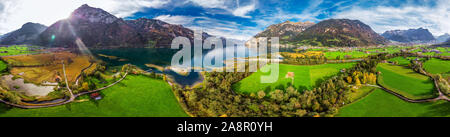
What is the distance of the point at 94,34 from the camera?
154500mm

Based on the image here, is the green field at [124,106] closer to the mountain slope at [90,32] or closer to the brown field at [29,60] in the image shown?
the brown field at [29,60]

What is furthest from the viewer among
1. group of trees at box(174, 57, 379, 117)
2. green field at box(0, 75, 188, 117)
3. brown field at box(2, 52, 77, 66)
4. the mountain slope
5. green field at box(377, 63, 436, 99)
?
the mountain slope

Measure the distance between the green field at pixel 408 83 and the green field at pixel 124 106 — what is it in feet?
126

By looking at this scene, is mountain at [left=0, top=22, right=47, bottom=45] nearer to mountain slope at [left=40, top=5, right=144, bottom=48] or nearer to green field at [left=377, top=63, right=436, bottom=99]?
mountain slope at [left=40, top=5, right=144, bottom=48]

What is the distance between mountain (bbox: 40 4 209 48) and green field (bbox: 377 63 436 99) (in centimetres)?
16820

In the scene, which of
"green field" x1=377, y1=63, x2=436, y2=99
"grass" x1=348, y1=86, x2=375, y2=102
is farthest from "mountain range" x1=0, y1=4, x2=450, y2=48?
"grass" x1=348, y1=86, x2=375, y2=102

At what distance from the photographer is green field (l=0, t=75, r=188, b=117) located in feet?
67.6

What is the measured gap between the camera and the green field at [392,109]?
66.4ft

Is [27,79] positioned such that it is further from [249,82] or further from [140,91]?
[249,82]

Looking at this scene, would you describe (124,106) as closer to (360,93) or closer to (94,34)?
(360,93)

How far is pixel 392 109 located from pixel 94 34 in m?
215

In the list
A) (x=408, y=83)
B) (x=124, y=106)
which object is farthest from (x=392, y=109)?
(x=124, y=106)

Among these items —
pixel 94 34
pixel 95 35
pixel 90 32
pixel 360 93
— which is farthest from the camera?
pixel 90 32

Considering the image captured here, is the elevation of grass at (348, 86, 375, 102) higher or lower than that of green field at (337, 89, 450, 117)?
higher
